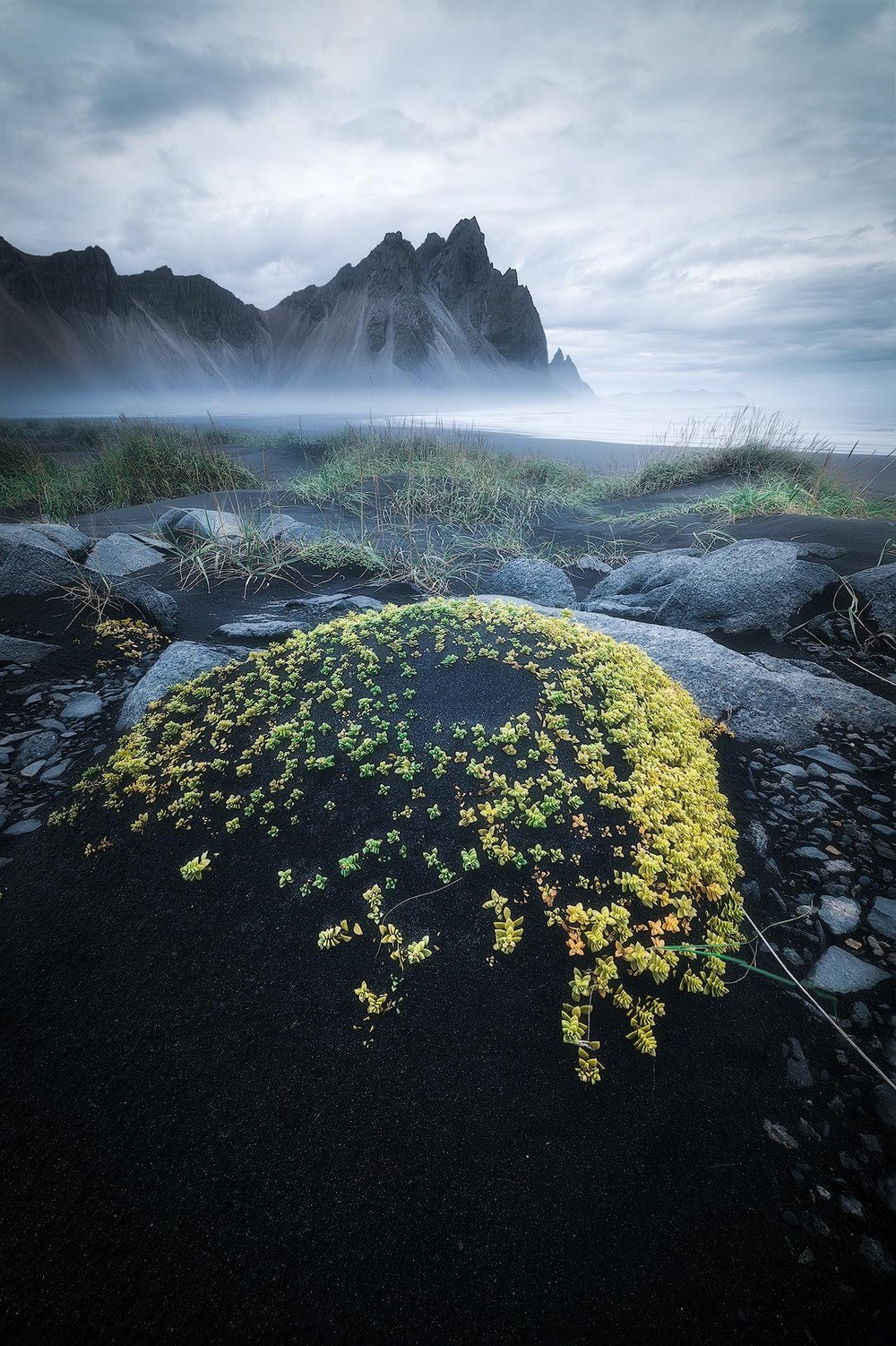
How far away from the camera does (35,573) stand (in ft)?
16.7

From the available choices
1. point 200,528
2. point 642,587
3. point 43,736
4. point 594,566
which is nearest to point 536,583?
point 642,587

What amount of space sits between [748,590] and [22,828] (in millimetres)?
6668

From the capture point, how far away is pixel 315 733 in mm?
2928

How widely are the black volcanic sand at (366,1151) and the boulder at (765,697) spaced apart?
2082 millimetres

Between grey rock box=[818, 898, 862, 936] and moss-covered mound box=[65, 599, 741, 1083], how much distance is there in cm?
42

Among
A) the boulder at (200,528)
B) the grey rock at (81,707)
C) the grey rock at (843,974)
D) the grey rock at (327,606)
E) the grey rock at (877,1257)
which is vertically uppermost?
the boulder at (200,528)

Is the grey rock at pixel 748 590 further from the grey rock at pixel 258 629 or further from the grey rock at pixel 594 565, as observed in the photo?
the grey rock at pixel 258 629

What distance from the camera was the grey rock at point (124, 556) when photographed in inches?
264

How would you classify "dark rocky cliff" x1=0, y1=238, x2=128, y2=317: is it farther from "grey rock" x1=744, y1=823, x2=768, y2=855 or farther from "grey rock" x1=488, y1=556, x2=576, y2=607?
"grey rock" x1=744, y1=823, x2=768, y2=855

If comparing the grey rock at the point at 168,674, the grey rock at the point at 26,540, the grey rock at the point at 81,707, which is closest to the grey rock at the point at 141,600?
the grey rock at the point at 26,540

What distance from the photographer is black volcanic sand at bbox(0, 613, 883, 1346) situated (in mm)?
1393

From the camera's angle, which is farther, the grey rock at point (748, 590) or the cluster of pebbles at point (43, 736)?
the grey rock at point (748, 590)

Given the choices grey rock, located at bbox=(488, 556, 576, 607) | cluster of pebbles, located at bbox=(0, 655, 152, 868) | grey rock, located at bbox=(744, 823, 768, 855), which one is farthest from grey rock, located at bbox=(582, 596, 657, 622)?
cluster of pebbles, located at bbox=(0, 655, 152, 868)

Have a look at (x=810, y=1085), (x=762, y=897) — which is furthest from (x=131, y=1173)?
(x=762, y=897)
